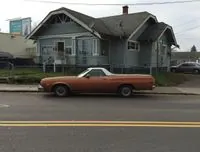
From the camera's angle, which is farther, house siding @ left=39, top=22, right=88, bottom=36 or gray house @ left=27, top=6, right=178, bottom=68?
house siding @ left=39, top=22, right=88, bottom=36

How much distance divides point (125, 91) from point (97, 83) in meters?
1.33

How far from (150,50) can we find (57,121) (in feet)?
85.6

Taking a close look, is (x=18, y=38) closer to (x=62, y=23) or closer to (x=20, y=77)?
(x=62, y=23)

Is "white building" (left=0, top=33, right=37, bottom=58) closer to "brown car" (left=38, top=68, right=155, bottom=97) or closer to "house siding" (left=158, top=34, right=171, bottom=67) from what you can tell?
"house siding" (left=158, top=34, right=171, bottom=67)

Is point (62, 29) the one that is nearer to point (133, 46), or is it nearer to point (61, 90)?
point (133, 46)

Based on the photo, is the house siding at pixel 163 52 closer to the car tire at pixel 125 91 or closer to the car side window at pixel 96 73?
the car tire at pixel 125 91

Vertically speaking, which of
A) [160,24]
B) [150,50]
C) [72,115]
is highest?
[160,24]

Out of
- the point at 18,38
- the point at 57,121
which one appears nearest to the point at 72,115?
the point at 57,121

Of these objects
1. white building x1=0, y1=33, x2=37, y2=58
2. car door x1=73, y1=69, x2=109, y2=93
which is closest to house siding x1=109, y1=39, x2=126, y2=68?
car door x1=73, y1=69, x2=109, y2=93

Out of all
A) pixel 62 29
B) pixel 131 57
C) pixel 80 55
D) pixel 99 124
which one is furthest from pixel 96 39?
pixel 99 124

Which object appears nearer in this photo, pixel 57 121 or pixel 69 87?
pixel 57 121

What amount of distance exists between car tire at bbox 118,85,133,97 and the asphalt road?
15.7 ft

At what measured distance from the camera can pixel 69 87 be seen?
60.8 feet

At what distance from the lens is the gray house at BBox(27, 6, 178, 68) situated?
32.1 metres
